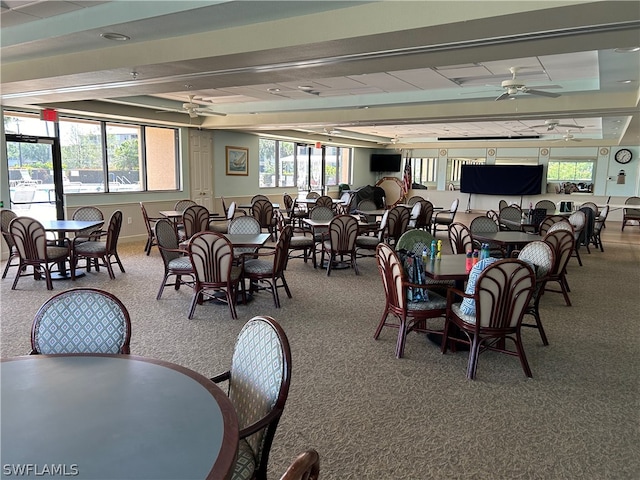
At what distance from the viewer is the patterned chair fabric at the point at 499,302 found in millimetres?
3051

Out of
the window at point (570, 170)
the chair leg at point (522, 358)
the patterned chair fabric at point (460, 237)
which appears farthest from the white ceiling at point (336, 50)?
the window at point (570, 170)

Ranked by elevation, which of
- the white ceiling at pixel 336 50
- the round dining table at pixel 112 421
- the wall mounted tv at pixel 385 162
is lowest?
the round dining table at pixel 112 421

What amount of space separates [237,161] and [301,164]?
3.51 metres

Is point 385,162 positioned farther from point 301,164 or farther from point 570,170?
point 570,170

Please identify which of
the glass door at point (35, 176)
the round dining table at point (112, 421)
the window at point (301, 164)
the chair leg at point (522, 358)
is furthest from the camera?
the window at point (301, 164)

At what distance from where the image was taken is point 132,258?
7.34 meters

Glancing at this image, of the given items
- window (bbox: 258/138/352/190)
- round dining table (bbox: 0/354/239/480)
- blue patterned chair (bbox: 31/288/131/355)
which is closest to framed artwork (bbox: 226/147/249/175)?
window (bbox: 258/138/352/190)

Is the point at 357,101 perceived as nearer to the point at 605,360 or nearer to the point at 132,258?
the point at 132,258

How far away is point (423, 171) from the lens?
18.6 m

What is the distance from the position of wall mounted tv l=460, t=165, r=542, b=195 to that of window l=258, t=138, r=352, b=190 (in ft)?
14.4

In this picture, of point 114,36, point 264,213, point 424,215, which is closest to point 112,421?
point 114,36

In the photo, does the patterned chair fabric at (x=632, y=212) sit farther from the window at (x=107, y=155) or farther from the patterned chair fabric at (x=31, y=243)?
the patterned chair fabric at (x=31, y=243)

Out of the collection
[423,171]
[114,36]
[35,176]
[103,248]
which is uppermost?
[114,36]

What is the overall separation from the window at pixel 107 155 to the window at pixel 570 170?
12.7 metres
